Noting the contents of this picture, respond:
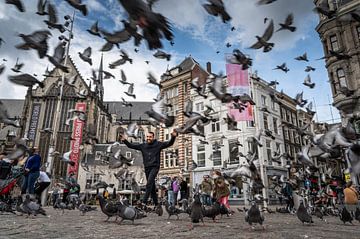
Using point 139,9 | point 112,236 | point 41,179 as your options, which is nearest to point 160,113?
point 112,236

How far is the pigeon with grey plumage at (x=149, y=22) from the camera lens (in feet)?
6.22

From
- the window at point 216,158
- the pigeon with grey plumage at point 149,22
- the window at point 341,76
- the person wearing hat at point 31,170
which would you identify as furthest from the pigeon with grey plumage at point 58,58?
the window at point 216,158

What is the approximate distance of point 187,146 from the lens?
3725 cm

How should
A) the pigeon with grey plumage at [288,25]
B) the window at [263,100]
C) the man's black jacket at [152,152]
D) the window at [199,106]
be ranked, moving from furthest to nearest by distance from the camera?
the window at [199,106] → the window at [263,100] → the man's black jacket at [152,152] → the pigeon with grey plumage at [288,25]

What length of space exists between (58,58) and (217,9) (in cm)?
316

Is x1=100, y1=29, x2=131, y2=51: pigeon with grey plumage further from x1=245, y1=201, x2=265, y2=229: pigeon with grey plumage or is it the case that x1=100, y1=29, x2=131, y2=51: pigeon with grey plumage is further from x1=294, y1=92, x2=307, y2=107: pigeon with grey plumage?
x1=294, y1=92, x2=307, y2=107: pigeon with grey plumage

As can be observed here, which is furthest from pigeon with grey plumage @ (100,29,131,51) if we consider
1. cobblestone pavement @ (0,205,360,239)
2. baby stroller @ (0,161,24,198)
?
baby stroller @ (0,161,24,198)

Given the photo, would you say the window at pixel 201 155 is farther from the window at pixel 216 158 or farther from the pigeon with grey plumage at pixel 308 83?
the pigeon with grey plumage at pixel 308 83

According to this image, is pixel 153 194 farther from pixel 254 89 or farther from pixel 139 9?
pixel 254 89

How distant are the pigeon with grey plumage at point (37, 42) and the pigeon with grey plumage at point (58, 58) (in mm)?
224

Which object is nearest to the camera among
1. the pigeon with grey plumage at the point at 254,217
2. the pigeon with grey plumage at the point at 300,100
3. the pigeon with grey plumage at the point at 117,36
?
the pigeon with grey plumage at the point at 117,36

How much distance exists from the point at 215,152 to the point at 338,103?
14.8 meters

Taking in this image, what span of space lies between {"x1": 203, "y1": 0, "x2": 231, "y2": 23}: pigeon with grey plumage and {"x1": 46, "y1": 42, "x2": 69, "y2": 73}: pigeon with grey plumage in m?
2.90

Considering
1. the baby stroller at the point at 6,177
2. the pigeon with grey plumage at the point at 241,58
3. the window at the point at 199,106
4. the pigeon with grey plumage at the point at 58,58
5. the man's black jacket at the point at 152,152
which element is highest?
the window at the point at 199,106
